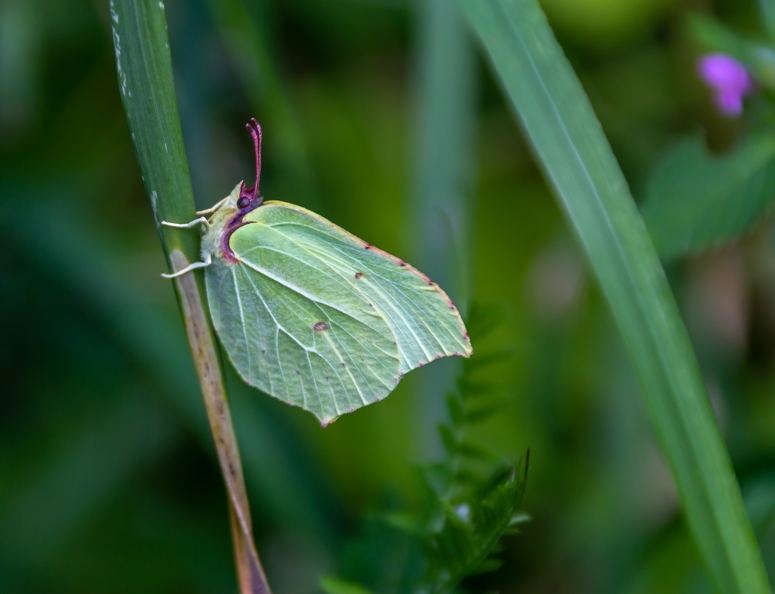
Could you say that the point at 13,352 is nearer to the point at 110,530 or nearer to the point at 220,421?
the point at 110,530

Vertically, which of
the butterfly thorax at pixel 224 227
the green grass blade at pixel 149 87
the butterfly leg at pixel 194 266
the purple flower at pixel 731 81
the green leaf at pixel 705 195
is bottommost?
the green leaf at pixel 705 195

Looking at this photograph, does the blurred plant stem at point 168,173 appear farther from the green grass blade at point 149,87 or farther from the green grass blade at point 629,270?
the green grass blade at point 629,270

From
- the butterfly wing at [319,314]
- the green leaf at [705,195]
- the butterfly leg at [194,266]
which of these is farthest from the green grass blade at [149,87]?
the green leaf at [705,195]

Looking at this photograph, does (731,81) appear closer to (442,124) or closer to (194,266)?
(442,124)

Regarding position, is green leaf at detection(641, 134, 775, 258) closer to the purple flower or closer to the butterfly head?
the purple flower

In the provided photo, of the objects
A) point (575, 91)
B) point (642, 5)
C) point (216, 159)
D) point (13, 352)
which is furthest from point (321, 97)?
point (575, 91)

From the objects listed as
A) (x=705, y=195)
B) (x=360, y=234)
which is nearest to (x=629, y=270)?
(x=705, y=195)

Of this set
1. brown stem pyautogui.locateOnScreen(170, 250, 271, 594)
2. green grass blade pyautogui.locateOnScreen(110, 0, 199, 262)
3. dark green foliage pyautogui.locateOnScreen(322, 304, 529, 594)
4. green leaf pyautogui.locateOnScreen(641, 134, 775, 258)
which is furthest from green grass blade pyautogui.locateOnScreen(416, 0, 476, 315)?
green grass blade pyautogui.locateOnScreen(110, 0, 199, 262)

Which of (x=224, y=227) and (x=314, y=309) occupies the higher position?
(x=224, y=227)
